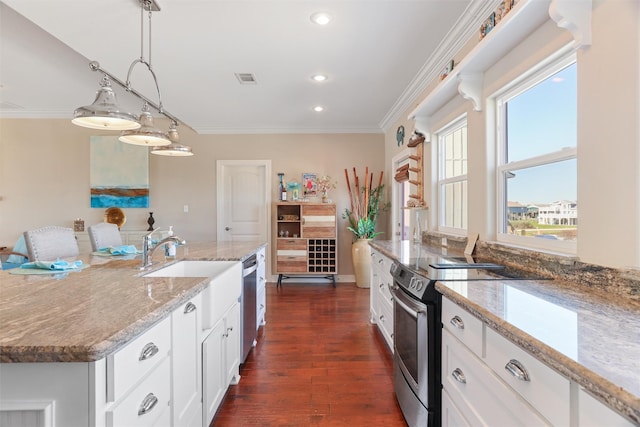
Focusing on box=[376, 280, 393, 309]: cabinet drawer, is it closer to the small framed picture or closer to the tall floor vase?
the tall floor vase

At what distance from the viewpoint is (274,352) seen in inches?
106

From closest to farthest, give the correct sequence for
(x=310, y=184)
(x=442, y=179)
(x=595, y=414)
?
1. (x=595, y=414)
2. (x=442, y=179)
3. (x=310, y=184)

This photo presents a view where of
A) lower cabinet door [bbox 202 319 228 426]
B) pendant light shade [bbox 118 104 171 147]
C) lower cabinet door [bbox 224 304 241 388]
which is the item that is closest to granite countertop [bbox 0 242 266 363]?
lower cabinet door [bbox 202 319 228 426]

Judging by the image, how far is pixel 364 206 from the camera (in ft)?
16.8

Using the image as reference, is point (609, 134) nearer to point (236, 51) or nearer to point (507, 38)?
point (507, 38)

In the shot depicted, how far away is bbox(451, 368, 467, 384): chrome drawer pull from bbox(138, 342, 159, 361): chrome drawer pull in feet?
3.81

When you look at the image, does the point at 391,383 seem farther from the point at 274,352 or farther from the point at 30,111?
the point at 30,111

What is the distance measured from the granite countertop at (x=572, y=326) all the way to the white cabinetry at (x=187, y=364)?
114 centimetres

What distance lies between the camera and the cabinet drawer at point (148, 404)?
90 centimetres

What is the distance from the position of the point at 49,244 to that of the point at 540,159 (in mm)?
3403

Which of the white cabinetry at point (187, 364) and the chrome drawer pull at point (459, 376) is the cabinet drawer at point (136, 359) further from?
the chrome drawer pull at point (459, 376)

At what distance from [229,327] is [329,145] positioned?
390 centimetres

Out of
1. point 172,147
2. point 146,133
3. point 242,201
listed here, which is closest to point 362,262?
point 242,201

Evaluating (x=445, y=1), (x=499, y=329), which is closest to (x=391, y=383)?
(x=499, y=329)
